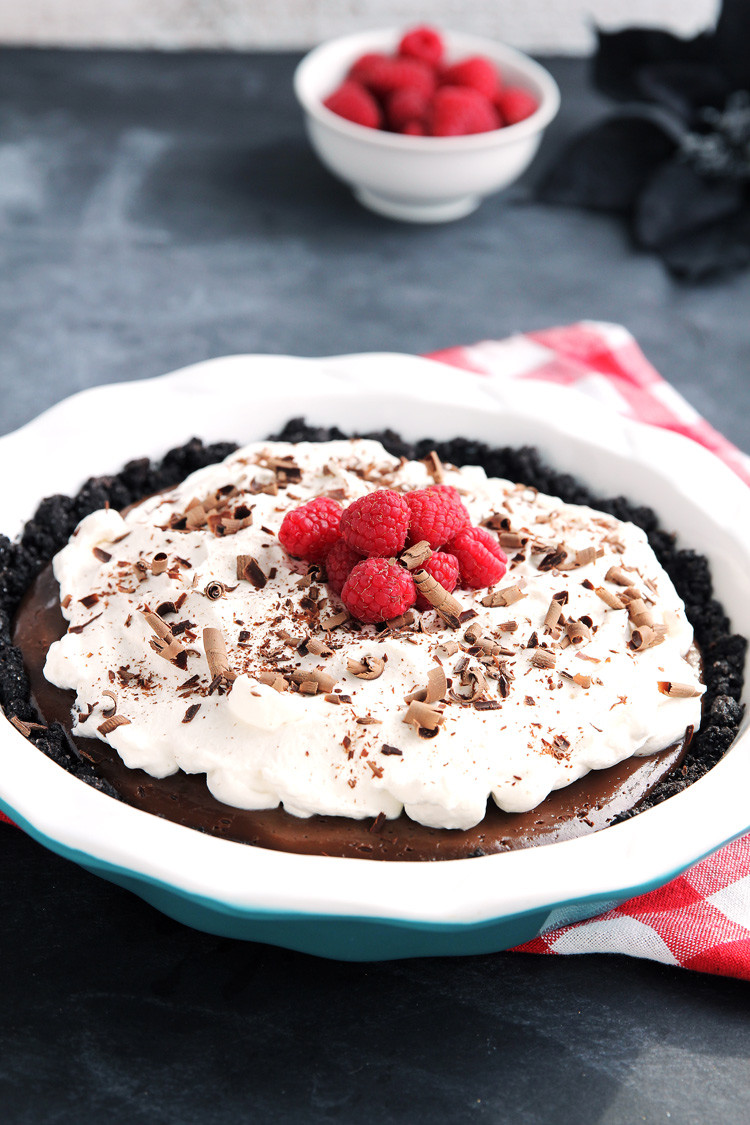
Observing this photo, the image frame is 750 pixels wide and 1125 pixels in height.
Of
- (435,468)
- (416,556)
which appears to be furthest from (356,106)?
(416,556)

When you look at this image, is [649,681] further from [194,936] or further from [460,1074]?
[194,936]

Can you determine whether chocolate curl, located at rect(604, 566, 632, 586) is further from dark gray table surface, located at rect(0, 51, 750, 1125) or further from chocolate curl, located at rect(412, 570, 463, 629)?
dark gray table surface, located at rect(0, 51, 750, 1125)

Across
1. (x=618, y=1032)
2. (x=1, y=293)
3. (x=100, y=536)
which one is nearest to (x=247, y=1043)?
(x=618, y=1032)

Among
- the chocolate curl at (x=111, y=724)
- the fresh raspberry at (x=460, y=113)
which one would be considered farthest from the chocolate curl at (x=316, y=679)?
the fresh raspberry at (x=460, y=113)

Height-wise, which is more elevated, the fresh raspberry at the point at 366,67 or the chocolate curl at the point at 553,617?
the chocolate curl at the point at 553,617

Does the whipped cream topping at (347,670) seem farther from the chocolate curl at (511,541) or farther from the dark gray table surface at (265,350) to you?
the dark gray table surface at (265,350)

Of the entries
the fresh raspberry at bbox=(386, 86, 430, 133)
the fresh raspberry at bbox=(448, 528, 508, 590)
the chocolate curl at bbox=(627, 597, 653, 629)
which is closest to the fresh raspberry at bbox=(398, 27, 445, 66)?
the fresh raspberry at bbox=(386, 86, 430, 133)
